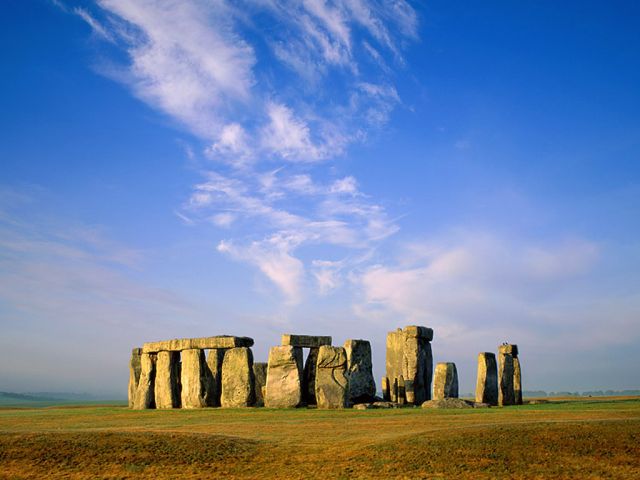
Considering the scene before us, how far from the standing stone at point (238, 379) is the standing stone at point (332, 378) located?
2804mm

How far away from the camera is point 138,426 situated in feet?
55.8

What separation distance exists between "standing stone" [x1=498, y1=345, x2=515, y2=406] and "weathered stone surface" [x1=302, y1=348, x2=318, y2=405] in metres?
6.71

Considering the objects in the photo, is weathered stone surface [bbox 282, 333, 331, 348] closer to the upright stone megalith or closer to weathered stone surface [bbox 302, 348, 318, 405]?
weathered stone surface [bbox 302, 348, 318, 405]

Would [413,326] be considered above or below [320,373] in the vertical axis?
above

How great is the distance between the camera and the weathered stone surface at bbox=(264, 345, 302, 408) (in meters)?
22.0

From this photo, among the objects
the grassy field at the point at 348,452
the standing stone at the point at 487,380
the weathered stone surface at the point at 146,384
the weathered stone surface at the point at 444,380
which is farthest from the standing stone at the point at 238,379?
the standing stone at the point at 487,380

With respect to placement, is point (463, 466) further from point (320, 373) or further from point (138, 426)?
point (320, 373)

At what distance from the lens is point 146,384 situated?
2673 centimetres

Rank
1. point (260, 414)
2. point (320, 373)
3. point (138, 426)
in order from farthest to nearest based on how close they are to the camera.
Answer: point (320, 373) → point (260, 414) → point (138, 426)

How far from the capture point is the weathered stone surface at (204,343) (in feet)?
80.2

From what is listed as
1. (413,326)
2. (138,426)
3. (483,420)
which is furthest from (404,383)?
(138,426)

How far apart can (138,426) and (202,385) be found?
292 inches

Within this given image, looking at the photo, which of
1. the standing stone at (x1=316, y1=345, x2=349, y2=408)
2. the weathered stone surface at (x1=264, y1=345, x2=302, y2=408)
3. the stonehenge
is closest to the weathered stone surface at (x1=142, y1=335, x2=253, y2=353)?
the stonehenge

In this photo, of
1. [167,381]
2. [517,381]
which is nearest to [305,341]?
[167,381]
